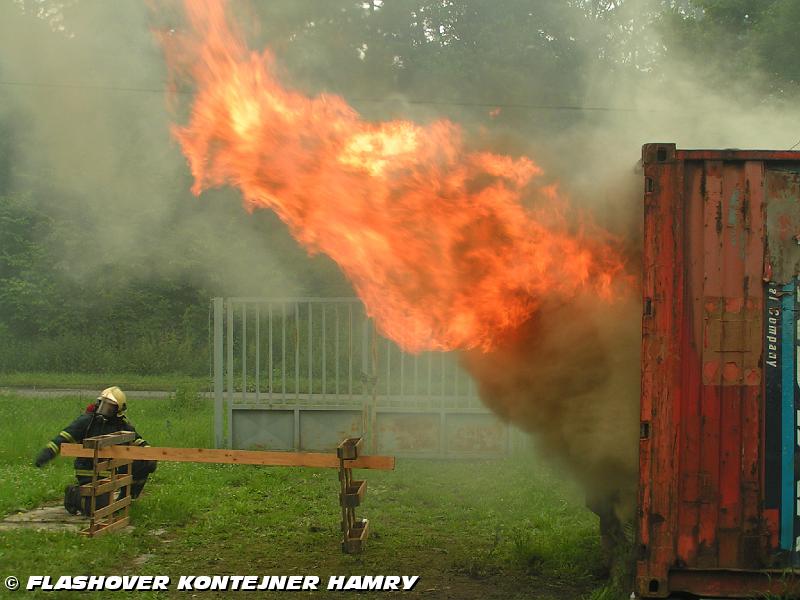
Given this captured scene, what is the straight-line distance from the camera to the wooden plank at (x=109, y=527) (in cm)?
800

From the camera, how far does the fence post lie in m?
13.1

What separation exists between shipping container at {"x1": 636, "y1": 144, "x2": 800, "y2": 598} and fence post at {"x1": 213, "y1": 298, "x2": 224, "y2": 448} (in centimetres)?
905

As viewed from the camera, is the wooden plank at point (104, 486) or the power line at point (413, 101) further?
the power line at point (413, 101)

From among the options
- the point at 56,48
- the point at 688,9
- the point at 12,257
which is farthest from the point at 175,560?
the point at 12,257

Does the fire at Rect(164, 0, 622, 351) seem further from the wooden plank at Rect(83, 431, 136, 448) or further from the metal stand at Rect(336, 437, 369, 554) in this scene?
the wooden plank at Rect(83, 431, 136, 448)

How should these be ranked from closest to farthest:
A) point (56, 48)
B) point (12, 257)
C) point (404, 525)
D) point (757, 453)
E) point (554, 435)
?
point (757, 453), point (554, 435), point (404, 525), point (56, 48), point (12, 257)

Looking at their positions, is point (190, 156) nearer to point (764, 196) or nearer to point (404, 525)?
point (404, 525)

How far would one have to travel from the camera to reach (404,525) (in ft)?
29.3

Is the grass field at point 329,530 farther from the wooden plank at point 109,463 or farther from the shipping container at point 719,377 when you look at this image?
the shipping container at point 719,377

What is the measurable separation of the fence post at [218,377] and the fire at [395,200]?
5556mm

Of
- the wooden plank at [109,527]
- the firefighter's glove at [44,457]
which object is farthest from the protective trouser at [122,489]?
the firefighter's glove at [44,457]

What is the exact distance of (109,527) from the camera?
821 cm

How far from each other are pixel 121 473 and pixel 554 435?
202 inches

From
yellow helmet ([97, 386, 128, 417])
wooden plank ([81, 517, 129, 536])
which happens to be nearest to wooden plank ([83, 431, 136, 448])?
yellow helmet ([97, 386, 128, 417])
